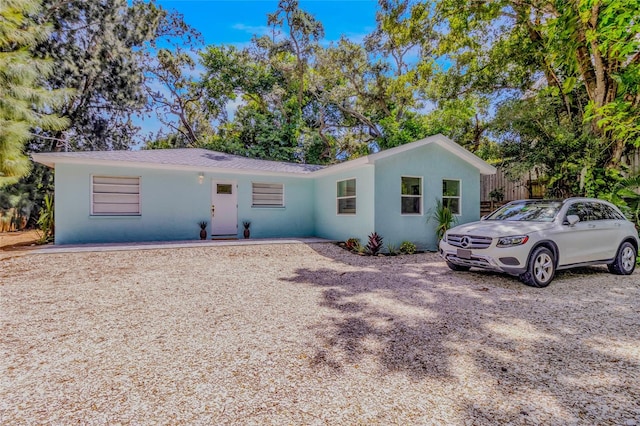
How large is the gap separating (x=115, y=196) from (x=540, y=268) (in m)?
11.3

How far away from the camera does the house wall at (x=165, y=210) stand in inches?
371

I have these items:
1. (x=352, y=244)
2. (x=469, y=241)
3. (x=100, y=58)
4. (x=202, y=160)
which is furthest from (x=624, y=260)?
(x=100, y=58)

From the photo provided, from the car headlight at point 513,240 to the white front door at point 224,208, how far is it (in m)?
8.74

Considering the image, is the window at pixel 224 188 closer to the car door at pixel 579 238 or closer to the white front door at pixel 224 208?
the white front door at pixel 224 208

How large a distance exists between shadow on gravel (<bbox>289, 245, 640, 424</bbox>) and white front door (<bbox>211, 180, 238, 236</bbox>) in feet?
20.3

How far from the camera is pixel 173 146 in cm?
2403

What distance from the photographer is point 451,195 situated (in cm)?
1091

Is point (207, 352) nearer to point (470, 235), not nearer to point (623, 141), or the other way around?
point (470, 235)

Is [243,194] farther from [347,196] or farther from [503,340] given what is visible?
[503,340]

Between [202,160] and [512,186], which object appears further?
[512,186]

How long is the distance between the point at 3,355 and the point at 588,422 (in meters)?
4.90

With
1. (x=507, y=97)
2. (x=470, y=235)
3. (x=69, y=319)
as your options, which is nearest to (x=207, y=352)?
(x=69, y=319)

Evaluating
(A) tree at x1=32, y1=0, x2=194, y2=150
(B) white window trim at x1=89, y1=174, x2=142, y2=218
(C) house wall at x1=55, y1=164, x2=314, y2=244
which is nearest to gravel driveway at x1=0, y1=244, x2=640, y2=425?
(C) house wall at x1=55, y1=164, x2=314, y2=244

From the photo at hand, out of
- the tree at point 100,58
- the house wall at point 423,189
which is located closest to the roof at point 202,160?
the house wall at point 423,189
